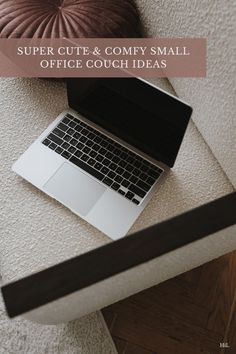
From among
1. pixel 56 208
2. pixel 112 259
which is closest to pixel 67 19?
pixel 56 208

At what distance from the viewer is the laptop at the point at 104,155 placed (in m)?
0.70

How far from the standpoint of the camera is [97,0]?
0.81m

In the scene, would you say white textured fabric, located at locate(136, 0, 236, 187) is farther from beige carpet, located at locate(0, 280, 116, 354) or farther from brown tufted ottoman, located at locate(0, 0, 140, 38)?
beige carpet, located at locate(0, 280, 116, 354)

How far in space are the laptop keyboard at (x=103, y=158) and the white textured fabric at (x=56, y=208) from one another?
34 mm

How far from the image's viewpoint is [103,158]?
761 mm

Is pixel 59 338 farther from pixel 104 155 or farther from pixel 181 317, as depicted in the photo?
pixel 104 155

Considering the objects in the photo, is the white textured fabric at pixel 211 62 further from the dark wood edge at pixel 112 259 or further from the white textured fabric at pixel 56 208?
the dark wood edge at pixel 112 259

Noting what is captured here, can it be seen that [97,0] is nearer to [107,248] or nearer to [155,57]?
[155,57]

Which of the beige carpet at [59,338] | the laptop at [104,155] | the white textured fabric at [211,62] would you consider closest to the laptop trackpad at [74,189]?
the laptop at [104,155]

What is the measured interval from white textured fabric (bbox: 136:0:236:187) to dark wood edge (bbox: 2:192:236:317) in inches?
7.5

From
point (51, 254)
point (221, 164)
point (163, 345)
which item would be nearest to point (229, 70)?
point (221, 164)

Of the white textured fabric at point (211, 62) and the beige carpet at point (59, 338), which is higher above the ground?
the white textured fabric at point (211, 62)

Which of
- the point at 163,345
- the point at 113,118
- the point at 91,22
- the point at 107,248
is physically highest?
the point at 91,22

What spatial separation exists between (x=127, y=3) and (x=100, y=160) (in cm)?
34
